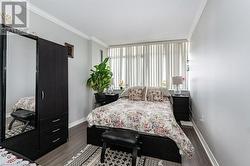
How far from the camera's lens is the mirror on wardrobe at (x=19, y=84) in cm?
195

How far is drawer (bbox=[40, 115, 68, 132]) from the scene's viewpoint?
93.2 inches

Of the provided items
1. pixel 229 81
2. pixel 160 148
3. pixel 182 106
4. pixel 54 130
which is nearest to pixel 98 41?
pixel 54 130

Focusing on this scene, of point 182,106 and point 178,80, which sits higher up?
point 178,80

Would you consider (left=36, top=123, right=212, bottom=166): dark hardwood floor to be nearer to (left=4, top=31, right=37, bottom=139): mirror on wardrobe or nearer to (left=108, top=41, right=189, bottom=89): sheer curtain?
(left=4, top=31, right=37, bottom=139): mirror on wardrobe

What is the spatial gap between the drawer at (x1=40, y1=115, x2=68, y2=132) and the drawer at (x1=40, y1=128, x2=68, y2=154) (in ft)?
0.33

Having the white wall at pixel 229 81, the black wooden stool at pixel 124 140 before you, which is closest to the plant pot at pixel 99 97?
the black wooden stool at pixel 124 140

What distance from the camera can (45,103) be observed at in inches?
95.2

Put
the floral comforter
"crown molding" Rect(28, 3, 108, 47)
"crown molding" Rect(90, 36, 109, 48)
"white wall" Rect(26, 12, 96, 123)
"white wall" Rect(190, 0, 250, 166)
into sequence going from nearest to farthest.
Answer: "white wall" Rect(190, 0, 250, 166) → the floral comforter → "crown molding" Rect(28, 3, 108, 47) → "white wall" Rect(26, 12, 96, 123) → "crown molding" Rect(90, 36, 109, 48)

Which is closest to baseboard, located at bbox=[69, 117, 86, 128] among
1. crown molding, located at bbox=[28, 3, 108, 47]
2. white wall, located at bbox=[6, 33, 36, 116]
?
white wall, located at bbox=[6, 33, 36, 116]

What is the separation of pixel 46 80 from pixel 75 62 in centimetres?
158

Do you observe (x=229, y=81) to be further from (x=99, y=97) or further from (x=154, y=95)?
(x=99, y=97)

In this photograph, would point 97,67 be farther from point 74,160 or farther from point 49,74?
point 74,160

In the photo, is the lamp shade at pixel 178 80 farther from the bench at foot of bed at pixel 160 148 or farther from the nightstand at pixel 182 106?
the bench at foot of bed at pixel 160 148

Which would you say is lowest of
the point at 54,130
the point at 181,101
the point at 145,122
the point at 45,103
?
the point at 54,130
